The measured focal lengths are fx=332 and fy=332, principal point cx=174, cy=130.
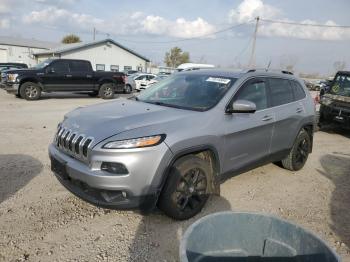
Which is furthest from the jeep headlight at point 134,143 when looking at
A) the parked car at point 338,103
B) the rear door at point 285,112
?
the parked car at point 338,103

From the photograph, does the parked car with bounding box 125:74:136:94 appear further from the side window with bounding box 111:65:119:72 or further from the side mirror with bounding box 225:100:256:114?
the side mirror with bounding box 225:100:256:114

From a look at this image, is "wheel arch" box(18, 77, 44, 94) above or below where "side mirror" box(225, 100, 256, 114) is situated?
below

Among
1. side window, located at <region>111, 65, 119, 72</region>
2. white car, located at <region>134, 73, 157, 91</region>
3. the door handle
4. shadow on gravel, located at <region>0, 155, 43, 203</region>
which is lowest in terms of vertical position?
shadow on gravel, located at <region>0, 155, 43, 203</region>

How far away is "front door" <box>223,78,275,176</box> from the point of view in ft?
13.8

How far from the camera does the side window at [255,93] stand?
14.6ft

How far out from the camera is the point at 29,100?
15047mm

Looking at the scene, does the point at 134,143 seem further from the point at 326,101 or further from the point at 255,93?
the point at 326,101

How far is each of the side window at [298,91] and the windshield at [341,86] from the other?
4.78 m

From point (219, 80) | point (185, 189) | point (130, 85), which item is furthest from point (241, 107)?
point (130, 85)

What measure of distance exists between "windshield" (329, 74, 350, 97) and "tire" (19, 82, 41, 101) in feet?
40.0

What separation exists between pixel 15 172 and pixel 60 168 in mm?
1854

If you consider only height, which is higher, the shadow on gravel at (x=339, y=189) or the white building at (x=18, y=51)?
the white building at (x=18, y=51)

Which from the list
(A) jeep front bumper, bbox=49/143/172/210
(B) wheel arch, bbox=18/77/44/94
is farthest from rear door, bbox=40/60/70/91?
(A) jeep front bumper, bbox=49/143/172/210

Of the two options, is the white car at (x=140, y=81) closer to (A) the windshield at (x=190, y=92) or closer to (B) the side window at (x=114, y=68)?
(B) the side window at (x=114, y=68)
